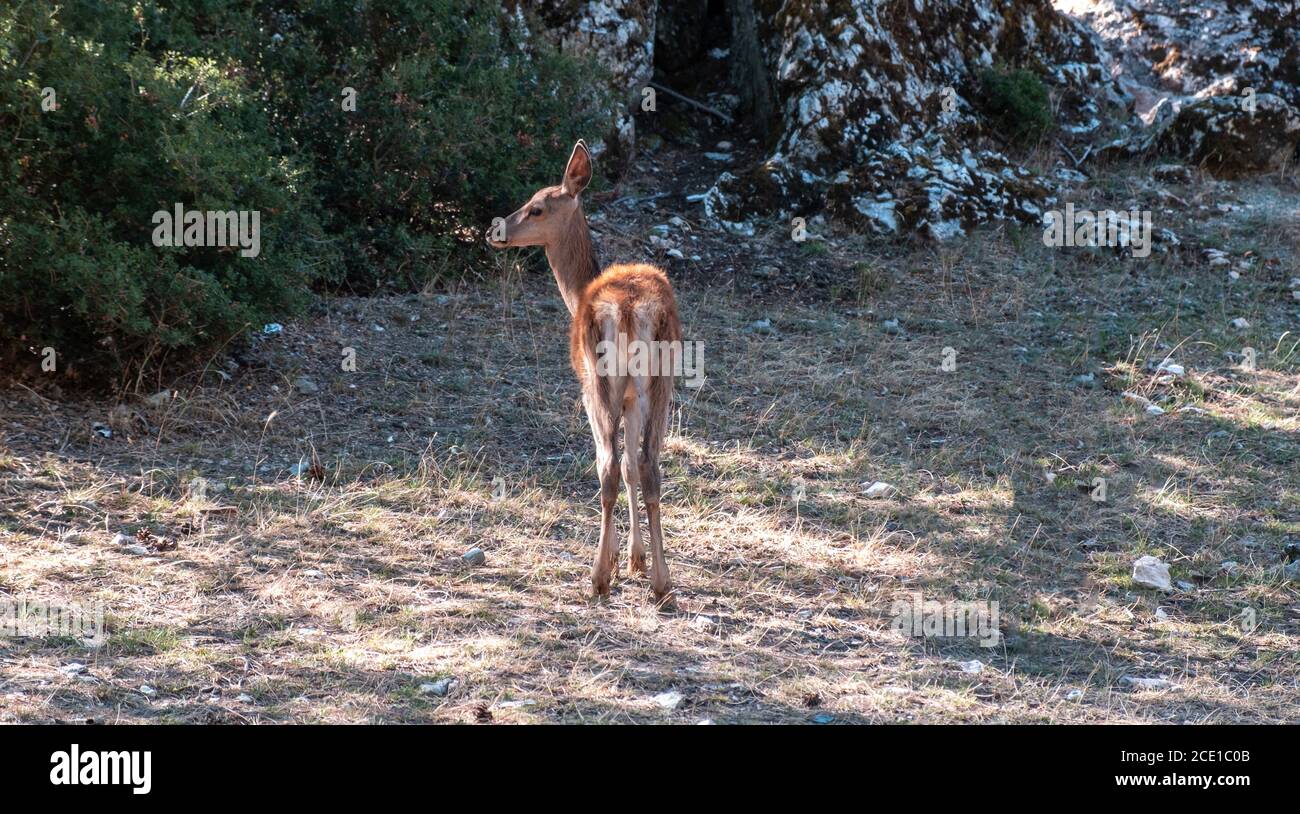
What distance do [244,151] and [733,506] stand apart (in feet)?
12.6

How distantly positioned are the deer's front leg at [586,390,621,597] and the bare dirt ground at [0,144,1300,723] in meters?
0.14

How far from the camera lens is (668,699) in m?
5.13

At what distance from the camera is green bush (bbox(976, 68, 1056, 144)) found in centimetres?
1262

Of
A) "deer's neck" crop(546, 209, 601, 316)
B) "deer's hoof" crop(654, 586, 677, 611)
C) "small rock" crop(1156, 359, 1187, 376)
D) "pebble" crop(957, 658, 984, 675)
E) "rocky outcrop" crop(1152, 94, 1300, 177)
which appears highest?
"rocky outcrop" crop(1152, 94, 1300, 177)

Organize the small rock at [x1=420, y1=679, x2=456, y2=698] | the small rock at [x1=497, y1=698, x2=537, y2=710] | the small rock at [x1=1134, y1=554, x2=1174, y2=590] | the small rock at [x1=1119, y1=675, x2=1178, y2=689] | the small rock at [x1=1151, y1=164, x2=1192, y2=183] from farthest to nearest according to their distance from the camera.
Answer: the small rock at [x1=1151, y1=164, x2=1192, y2=183], the small rock at [x1=1134, y1=554, x2=1174, y2=590], the small rock at [x1=1119, y1=675, x2=1178, y2=689], the small rock at [x1=420, y1=679, x2=456, y2=698], the small rock at [x1=497, y1=698, x2=537, y2=710]

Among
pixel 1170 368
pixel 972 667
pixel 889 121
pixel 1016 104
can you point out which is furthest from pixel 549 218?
pixel 1016 104

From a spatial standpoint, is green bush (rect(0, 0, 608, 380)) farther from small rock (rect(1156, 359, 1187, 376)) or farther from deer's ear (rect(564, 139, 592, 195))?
small rock (rect(1156, 359, 1187, 376))

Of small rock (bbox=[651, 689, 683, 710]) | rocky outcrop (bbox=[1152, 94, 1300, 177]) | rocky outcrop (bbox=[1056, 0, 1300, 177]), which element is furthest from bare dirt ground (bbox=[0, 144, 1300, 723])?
rocky outcrop (bbox=[1056, 0, 1300, 177])

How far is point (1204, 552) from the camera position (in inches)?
270

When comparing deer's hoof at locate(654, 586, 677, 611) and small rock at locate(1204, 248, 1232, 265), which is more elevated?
small rock at locate(1204, 248, 1232, 265)

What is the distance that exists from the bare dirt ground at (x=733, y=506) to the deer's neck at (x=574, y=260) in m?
1.10

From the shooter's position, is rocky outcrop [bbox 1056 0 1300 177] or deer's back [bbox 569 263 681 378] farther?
rocky outcrop [bbox 1056 0 1300 177]
